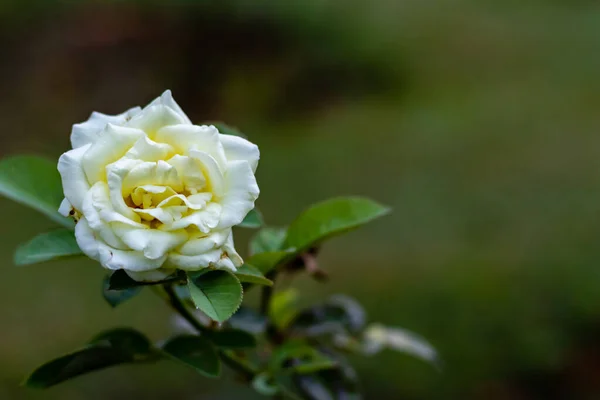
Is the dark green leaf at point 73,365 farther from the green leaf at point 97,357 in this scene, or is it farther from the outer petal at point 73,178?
the outer petal at point 73,178

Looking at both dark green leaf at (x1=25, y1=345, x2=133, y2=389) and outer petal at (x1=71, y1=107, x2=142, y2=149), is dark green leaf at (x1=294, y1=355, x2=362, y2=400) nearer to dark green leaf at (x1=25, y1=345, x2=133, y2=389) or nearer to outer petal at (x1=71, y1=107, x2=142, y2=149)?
dark green leaf at (x1=25, y1=345, x2=133, y2=389)

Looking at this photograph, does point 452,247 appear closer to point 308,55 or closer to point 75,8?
point 308,55

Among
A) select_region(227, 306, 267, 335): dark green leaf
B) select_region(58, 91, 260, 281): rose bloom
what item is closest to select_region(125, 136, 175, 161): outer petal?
select_region(58, 91, 260, 281): rose bloom

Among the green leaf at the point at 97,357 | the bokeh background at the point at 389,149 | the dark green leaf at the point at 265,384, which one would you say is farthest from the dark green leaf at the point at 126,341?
the bokeh background at the point at 389,149

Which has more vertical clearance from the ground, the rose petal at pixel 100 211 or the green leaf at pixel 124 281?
the rose petal at pixel 100 211

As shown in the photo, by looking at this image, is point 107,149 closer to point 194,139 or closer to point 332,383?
point 194,139

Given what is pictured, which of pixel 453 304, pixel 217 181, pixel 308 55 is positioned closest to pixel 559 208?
pixel 453 304

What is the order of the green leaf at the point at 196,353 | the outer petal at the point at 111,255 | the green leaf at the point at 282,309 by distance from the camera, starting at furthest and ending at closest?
1. the green leaf at the point at 282,309
2. the green leaf at the point at 196,353
3. the outer petal at the point at 111,255

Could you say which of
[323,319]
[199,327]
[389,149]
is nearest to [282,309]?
[323,319]
